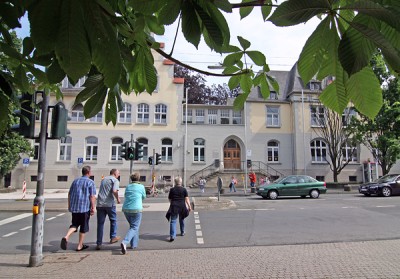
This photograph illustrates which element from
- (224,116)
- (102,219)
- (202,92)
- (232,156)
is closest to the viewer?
(102,219)

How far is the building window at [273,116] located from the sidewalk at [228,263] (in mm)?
29616

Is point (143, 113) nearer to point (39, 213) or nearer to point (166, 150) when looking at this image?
point (166, 150)

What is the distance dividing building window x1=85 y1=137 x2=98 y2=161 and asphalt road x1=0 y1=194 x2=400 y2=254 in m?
19.7

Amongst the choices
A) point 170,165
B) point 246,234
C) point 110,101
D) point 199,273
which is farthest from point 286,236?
point 170,165

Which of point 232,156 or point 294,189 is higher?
point 232,156

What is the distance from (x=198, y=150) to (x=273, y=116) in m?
9.27

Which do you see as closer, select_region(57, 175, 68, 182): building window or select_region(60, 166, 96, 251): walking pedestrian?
select_region(60, 166, 96, 251): walking pedestrian

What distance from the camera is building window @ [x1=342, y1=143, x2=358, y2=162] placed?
3553cm

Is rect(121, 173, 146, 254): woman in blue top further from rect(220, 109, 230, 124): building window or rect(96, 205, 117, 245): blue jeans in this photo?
rect(220, 109, 230, 124): building window

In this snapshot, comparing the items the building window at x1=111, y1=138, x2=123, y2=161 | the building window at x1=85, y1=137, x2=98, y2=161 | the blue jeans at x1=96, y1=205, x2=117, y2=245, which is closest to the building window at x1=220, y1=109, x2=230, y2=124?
the building window at x1=111, y1=138, x2=123, y2=161

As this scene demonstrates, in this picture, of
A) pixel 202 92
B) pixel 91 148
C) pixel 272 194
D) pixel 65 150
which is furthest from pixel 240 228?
pixel 202 92

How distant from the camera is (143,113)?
3575 centimetres

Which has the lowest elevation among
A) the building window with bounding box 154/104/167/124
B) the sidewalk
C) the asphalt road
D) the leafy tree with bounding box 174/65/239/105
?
the sidewalk

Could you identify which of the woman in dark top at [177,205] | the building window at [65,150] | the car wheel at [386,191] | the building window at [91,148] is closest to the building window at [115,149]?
the building window at [91,148]
